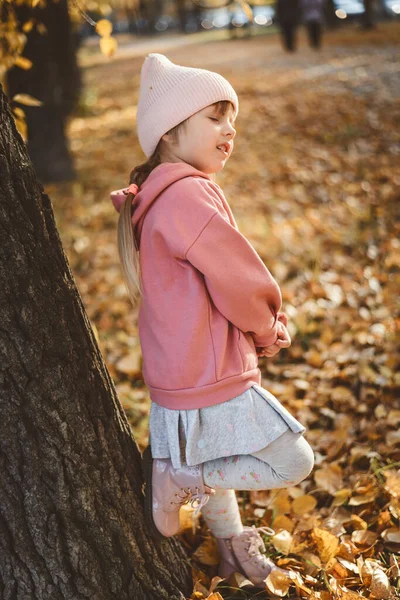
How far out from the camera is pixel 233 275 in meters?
1.80

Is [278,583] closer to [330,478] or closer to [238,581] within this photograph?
[238,581]

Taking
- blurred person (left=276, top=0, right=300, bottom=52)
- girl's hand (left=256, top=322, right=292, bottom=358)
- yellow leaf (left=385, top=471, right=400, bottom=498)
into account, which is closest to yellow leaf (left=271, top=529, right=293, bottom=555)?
A: yellow leaf (left=385, top=471, right=400, bottom=498)

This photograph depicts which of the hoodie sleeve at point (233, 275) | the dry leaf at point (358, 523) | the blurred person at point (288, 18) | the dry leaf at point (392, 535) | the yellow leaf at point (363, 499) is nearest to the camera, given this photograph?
the hoodie sleeve at point (233, 275)

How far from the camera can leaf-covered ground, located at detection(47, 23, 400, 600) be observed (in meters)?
2.31

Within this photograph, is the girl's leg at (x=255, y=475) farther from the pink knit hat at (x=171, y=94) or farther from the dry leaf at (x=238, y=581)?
the pink knit hat at (x=171, y=94)

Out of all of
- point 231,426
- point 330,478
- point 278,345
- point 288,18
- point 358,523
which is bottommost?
point 288,18

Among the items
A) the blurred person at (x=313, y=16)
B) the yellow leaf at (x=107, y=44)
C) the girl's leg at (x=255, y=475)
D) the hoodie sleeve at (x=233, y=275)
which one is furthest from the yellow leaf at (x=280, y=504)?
the blurred person at (x=313, y=16)

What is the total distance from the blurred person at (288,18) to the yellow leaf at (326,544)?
580 inches

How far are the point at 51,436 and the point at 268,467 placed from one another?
657mm

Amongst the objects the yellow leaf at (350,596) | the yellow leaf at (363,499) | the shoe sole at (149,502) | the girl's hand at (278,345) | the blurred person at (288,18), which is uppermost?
the girl's hand at (278,345)

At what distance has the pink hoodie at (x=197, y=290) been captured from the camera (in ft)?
5.85

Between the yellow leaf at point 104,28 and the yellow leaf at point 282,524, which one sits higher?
the yellow leaf at point 104,28

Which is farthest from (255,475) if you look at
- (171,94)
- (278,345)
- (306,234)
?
(306,234)

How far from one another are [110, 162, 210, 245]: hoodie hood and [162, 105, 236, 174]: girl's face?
5 centimetres
